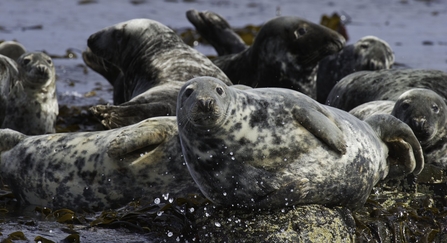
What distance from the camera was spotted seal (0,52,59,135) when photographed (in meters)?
7.68

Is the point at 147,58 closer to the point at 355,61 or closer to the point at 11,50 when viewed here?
the point at 11,50

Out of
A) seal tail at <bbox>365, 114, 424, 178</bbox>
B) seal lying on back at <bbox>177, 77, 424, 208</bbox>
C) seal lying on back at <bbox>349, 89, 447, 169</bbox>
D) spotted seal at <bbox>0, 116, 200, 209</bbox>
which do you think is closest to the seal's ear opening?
seal tail at <bbox>365, 114, 424, 178</bbox>

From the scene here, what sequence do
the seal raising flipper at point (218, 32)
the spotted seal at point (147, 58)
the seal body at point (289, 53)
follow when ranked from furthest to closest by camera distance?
the seal raising flipper at point (218, 32) → the seal body at point (289, 53) → the spotted seal at point (147, 58)

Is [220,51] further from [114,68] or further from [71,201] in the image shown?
[71,201]

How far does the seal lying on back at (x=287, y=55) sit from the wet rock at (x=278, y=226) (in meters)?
3.71

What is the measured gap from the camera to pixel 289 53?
8773 mm

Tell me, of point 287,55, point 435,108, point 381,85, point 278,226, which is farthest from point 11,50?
point 278,226

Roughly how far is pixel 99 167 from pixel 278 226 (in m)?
1.42

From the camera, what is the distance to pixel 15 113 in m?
7.79

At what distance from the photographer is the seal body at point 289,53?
8.55 metres

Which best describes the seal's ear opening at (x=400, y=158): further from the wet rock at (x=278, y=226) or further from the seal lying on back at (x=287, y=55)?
the seal lying on back at (x=287, y=55)

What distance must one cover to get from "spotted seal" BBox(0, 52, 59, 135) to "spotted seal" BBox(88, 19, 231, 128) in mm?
705

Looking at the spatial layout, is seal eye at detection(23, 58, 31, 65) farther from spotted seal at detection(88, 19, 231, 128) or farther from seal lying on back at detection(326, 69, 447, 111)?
seal lying on back at detection(326, 69, 447, 111)

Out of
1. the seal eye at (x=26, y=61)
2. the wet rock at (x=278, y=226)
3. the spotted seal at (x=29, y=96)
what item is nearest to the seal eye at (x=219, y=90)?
the wet rock at (x=278, y=226)
